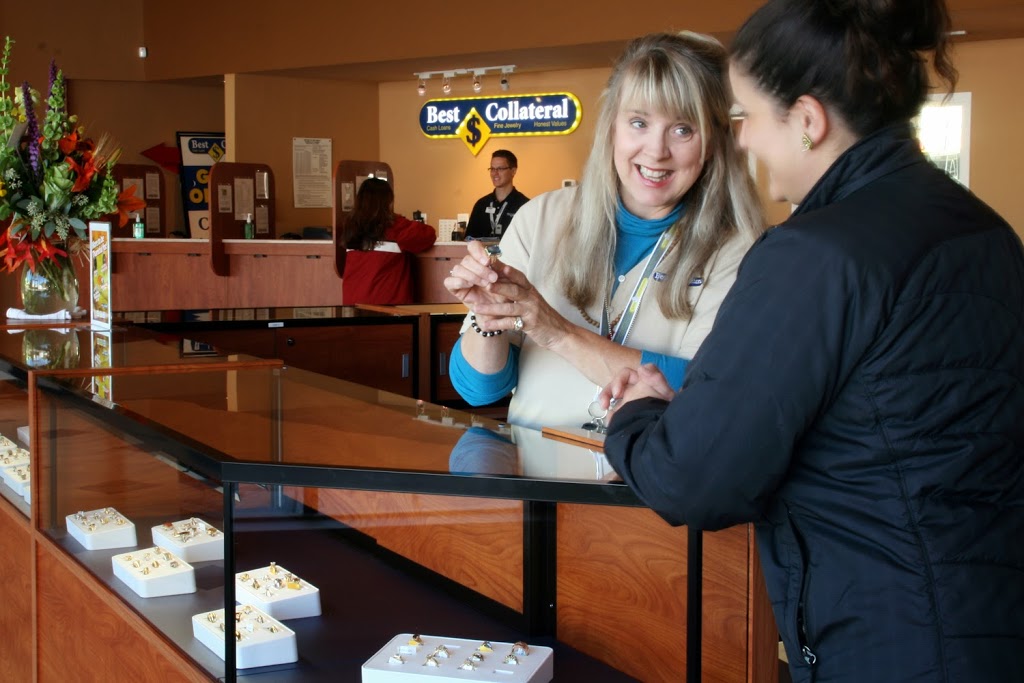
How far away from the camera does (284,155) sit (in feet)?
37.2

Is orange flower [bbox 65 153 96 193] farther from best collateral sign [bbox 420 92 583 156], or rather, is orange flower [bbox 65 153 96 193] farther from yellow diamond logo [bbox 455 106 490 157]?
yellow diamond logo [bbox 455 106 490 157]

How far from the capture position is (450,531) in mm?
1455

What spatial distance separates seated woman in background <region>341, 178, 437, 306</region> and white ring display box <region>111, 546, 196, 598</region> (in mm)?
5339

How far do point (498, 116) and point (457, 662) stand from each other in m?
9.94

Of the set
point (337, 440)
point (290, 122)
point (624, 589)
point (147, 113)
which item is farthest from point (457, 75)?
point (624, 589)

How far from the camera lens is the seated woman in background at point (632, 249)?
1818 millimetres

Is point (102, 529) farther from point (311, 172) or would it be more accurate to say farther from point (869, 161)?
point (311, 172)

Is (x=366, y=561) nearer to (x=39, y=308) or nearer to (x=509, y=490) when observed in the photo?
(x=509, y=490)

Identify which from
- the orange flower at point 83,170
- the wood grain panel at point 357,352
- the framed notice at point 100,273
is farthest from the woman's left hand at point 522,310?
the wood grain panel at point 357,352

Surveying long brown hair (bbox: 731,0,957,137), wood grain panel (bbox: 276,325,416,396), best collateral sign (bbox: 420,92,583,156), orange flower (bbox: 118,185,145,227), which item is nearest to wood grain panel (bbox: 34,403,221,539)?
long brown hair (bbox: 731,0,957,137)

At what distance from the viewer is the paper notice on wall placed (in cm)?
1141

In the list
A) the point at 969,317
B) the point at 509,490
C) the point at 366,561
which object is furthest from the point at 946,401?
the point at 366,561

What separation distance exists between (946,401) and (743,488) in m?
0.20

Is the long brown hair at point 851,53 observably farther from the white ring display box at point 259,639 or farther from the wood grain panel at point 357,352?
the wood grain panel at point 357,352
